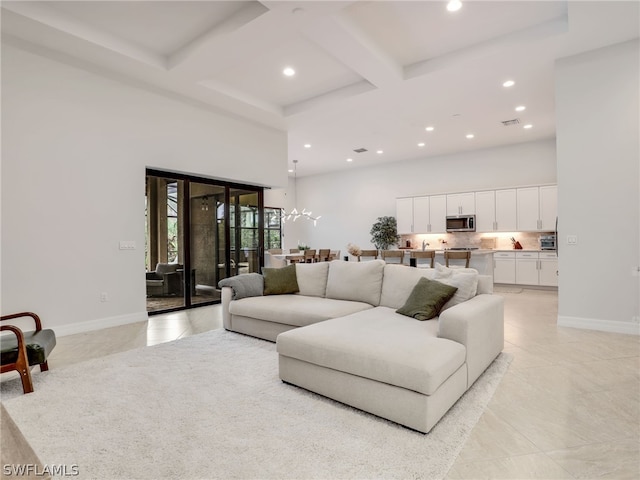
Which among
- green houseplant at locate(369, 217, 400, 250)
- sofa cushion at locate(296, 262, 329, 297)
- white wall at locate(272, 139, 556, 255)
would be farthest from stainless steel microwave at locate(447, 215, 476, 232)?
sofa cushion at locate(296, 262, 329, 297)

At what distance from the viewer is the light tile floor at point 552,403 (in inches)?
70.1

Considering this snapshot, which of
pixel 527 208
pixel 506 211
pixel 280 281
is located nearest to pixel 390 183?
pixel 506 211

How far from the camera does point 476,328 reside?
102 inches

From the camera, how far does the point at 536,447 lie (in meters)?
1.92

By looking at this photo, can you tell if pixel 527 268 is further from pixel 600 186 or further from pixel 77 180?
pixel 77 180

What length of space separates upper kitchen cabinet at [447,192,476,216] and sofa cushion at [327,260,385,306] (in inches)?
216

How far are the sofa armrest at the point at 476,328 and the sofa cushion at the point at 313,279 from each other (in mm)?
1804

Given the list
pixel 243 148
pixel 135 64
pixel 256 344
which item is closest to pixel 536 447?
pixel 256 344

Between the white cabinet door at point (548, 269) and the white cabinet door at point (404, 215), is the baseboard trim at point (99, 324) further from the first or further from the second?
the white cabinet door at point (548, 269)

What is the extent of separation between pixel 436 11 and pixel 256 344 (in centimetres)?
398

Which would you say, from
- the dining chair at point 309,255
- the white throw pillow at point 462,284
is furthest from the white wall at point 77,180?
the white throw pillow at point 462,284

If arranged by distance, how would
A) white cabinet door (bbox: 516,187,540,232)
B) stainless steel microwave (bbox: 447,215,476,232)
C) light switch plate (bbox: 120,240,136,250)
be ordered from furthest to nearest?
1. stainless steel microwave (bbox: 447,215,476,232)
2. white cabinet door (bbox: 516,187,540,232)
3. light switch plate (bbox: 120,240,136,250)

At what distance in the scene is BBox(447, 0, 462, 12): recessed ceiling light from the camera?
11.4 ft

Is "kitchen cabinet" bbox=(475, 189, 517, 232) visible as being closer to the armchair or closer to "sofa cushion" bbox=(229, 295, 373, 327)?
"sofa cushion" bbox=(229, 295, 373, 327)
